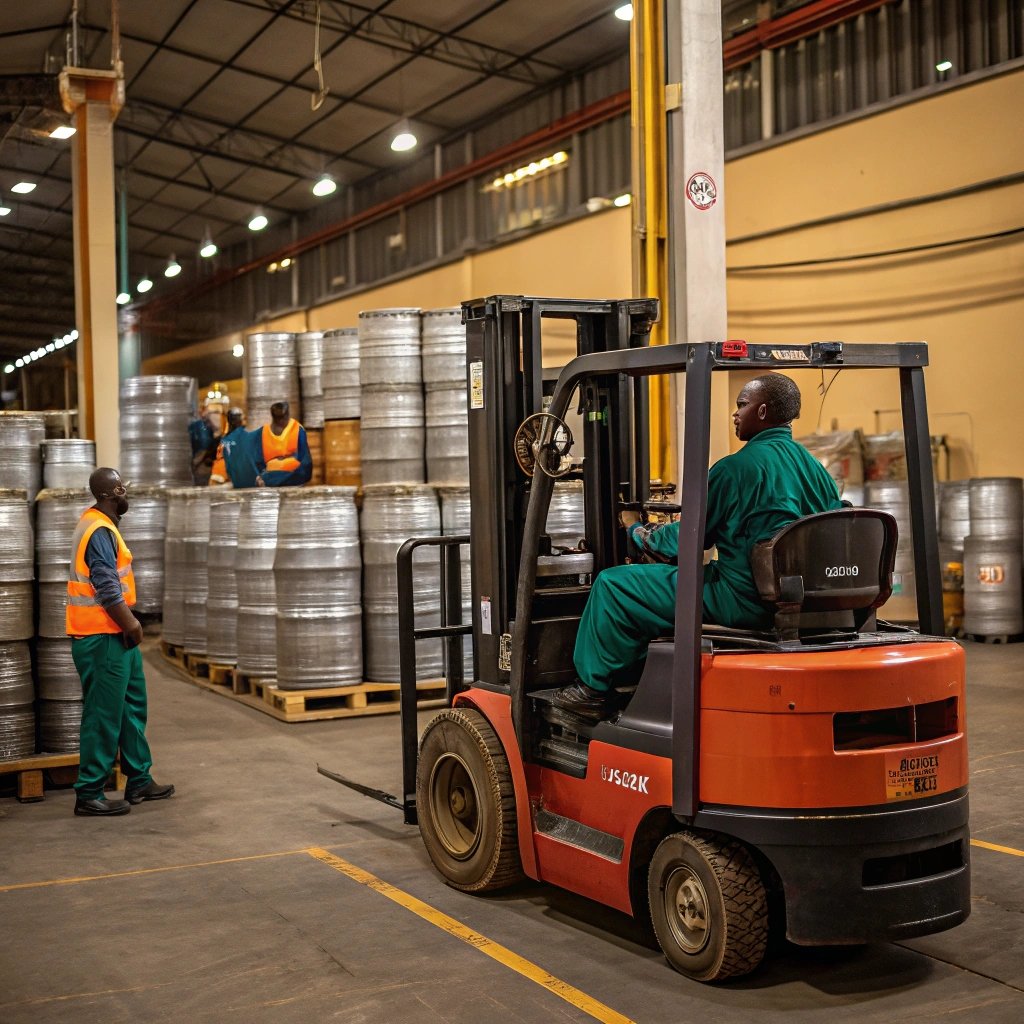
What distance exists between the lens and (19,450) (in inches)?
356

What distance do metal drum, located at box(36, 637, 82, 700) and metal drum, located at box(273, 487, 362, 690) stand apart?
1716mm

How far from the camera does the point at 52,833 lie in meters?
5.49

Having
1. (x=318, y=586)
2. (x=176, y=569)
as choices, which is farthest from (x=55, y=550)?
(x=176, y=569)

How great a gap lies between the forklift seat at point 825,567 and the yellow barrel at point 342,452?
607cm

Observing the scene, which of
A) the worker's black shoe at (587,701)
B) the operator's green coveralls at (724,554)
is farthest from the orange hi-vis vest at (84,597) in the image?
the operator's green coveralls at (724,554)

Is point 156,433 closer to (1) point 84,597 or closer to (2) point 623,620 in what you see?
(1) point 84,597

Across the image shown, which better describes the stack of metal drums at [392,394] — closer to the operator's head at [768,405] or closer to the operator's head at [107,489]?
the operator's head at [107,489]

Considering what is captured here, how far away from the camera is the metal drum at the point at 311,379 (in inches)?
402

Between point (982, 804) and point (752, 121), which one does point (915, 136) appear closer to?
point (752, 121)

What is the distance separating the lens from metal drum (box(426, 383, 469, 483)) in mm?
8586

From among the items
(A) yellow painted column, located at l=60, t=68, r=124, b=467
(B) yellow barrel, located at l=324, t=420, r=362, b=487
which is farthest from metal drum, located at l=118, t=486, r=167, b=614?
(B) yellow barrel, located at l=324, t=420, r=362, b=487

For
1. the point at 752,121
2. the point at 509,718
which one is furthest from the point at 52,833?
the point at 752,121

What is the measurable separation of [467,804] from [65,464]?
5967 millimetres

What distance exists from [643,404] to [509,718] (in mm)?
1294
